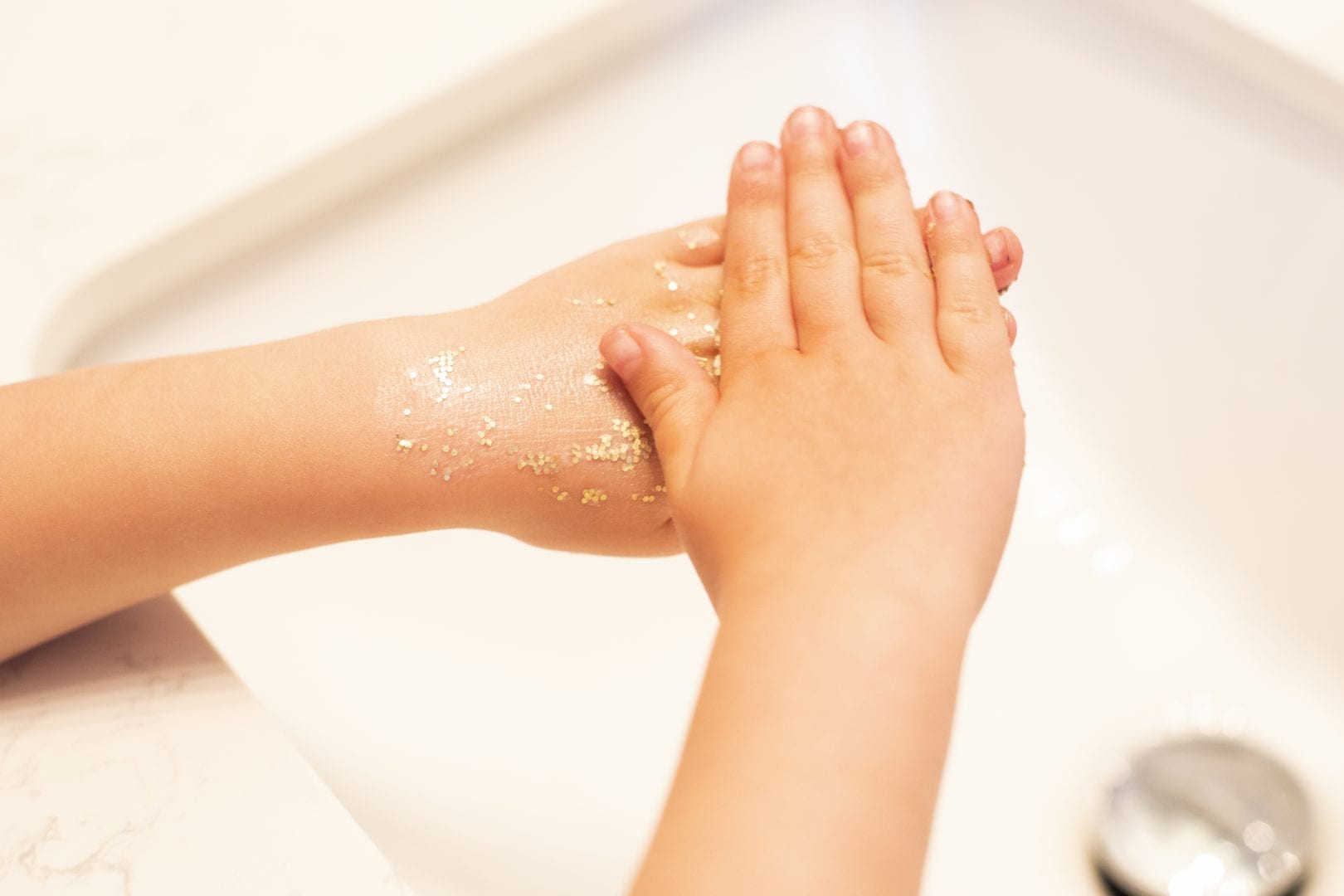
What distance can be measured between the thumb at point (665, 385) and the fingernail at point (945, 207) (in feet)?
0.39

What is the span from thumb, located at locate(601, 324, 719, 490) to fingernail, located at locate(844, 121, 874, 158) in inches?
4.9

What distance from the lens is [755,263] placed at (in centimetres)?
51

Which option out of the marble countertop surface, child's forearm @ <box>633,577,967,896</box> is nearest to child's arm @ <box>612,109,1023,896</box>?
child's forearm @ <box>633,577,967,896</box>

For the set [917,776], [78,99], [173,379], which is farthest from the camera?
[78,99]

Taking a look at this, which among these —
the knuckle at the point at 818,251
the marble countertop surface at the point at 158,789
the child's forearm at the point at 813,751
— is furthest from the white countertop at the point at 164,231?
the knuckle at the point at 818,251

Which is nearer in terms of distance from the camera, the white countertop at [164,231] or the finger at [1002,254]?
the white countertop at [164,231]

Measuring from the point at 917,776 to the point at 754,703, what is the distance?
0.05 meters

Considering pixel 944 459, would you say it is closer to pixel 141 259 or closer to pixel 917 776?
pixel 917 776

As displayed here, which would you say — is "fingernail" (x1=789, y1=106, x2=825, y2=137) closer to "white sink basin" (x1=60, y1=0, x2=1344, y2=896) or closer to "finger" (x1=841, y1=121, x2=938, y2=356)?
"finger" (x1=841, y1=121, x2=938, y2=356)

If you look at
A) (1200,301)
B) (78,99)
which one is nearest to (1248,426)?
(1200,301)

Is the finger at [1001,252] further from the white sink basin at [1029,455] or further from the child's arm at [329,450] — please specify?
the white sink basin at [1029,455]

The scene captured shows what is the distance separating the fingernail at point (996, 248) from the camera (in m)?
0.50

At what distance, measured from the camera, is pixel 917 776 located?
35 centimetres

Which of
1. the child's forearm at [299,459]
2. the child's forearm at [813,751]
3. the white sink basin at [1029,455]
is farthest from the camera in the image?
the white sink basin at [1029,455]
